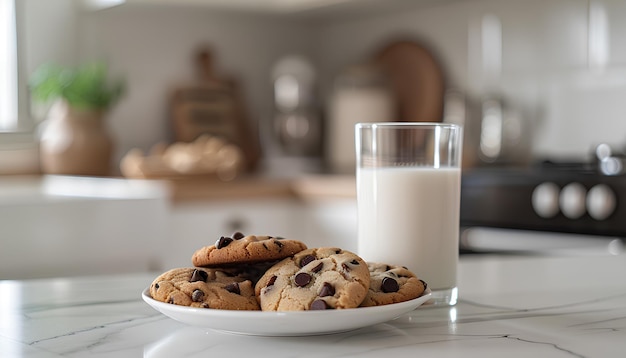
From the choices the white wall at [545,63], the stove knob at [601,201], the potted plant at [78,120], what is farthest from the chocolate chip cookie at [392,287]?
the potted plant at [78,120]

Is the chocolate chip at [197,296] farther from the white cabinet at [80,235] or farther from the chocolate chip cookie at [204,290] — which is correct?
the white cabinet at [80,235]

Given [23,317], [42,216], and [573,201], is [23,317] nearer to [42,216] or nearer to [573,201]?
[42,216]

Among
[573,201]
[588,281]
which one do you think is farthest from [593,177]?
[588,281]

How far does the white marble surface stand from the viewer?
64 cm

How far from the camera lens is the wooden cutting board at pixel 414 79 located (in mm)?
3037

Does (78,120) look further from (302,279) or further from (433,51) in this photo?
(302,279)

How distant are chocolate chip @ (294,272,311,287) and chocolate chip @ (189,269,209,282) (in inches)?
3.1

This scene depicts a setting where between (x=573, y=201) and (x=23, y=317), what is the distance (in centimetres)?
157

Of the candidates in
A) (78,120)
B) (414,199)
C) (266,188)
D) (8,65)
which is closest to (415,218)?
(414,199)

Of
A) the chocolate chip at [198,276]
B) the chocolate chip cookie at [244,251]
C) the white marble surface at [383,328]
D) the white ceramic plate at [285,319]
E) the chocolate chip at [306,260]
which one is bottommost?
the white marble surface at [383,328]

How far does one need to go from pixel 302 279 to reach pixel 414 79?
98.6 inches

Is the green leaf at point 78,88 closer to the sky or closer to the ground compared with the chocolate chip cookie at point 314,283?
closer to the sky

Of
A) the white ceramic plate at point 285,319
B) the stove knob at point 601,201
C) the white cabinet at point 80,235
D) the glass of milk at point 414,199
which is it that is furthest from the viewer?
the stove knob at point 601,201

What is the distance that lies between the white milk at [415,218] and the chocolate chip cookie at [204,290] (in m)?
0.16
